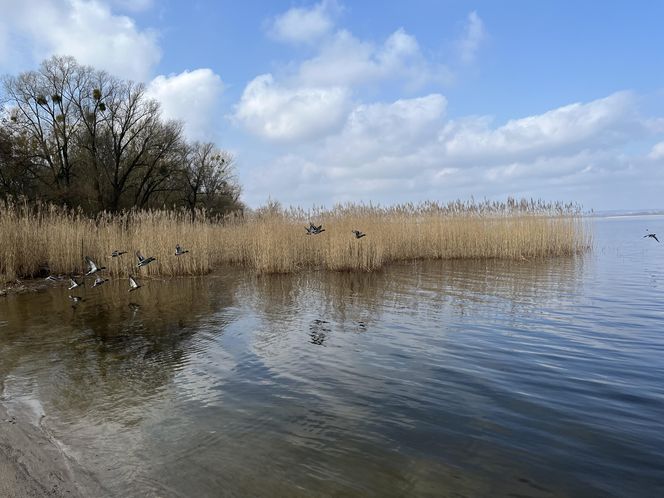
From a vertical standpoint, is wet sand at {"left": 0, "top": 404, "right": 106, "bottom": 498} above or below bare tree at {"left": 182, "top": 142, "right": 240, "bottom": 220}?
below

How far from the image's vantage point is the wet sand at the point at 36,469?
2.72m

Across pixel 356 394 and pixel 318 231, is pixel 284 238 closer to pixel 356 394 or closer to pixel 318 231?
pixel 318 231

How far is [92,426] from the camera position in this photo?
12.1 ft

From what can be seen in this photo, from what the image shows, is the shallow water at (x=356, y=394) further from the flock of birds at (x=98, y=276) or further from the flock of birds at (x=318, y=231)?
the flock of birds at (x=318, y=231)

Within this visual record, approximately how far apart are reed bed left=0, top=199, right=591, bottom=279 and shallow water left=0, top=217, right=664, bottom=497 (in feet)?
16.6

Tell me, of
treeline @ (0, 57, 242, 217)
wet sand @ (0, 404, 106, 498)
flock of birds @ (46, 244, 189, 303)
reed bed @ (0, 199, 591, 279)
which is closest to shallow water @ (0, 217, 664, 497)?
wet sand @ (0, 404, 106, 498)

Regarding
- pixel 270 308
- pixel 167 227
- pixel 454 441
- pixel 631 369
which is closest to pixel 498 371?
pixel 631 369

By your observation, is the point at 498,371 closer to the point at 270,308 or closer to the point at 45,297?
the point at 270,308

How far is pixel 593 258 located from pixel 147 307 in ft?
47.3

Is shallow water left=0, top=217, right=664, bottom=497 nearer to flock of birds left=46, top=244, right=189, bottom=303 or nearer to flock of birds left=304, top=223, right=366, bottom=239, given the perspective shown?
flock of birds left=46, top=244, right=189, bottom=303

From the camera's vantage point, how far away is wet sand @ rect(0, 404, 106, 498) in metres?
2.72

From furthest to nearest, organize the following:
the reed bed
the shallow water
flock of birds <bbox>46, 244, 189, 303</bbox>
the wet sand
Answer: the reed bed → flock of birds <bbox>46, 244, 189, 303</bbox> → the shallow water → the wet sand

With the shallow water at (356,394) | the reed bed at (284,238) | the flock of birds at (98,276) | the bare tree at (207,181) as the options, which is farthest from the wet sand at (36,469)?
the bare tree at (207,181)

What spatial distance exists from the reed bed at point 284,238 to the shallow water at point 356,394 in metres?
5.07
